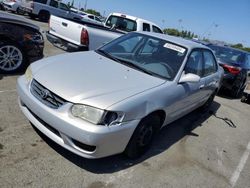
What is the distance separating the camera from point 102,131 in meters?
3.00

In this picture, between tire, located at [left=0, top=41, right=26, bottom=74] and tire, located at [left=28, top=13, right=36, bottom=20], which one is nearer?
tire, located at [left=0, top=41, right=26, bottom=74]

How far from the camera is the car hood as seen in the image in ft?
10.4

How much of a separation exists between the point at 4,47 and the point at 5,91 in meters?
1.05

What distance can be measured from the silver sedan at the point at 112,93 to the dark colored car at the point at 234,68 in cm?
411

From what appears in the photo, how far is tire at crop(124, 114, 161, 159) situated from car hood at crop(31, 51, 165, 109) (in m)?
0.44

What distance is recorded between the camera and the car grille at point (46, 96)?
319cm

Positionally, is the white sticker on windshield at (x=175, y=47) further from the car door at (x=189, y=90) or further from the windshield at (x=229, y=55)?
the windshield at (x=229, y=55)

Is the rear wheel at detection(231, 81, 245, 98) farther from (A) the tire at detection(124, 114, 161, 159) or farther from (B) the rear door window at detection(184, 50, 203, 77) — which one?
(A) the tire at detection(124, 114, 161, 159)

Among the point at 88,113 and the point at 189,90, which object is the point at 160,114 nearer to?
the point at 189,90

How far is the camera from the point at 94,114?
3041 mm

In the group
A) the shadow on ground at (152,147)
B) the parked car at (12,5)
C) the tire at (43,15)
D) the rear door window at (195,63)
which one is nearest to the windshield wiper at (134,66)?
the rear door window at (195,63)

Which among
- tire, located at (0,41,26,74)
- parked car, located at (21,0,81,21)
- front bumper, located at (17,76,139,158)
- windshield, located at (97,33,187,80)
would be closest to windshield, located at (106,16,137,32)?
tire, located at (0,41,26,74)

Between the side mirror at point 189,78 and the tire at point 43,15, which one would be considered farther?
the tire at point 43,15

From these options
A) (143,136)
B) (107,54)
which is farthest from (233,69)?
(143,136)
